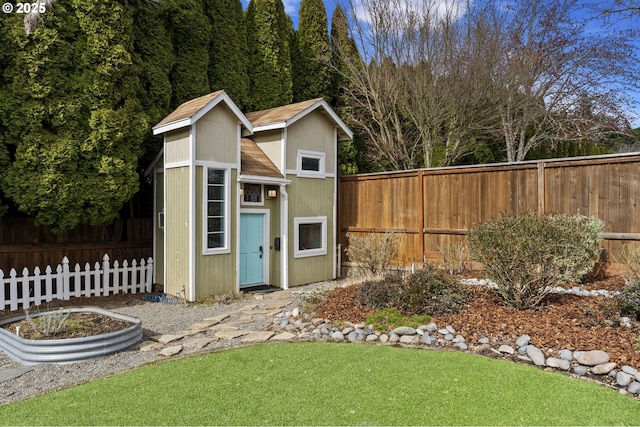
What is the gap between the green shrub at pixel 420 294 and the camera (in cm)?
600

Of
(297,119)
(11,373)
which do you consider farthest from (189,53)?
(11,373)

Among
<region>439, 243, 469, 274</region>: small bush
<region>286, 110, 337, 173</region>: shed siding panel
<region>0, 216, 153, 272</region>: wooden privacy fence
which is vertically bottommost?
<region>439, 243, 469, 274</region>: small bush

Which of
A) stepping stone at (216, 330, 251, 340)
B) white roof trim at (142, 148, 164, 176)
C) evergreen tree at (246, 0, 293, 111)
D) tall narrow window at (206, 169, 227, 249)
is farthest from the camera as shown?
evergreen tree at (246, 0, 293, 111)

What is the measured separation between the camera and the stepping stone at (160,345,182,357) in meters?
5.24

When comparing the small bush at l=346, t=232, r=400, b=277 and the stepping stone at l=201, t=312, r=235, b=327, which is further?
the small bush at l=346, t=232, r=400, b=277

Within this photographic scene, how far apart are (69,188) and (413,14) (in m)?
12.1

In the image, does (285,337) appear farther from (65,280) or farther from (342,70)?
(342,70)

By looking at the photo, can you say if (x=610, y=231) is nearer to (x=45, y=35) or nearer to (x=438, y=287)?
(x=438, y=287)

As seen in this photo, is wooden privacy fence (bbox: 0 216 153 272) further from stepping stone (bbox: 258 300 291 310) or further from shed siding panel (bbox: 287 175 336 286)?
stepping stone (bbox: 258 300 291 310)

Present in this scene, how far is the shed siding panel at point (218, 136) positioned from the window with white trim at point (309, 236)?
2374 mm

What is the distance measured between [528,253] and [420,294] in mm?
1566

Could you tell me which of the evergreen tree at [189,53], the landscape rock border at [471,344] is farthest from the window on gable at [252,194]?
the landscape rock border at [471,344]

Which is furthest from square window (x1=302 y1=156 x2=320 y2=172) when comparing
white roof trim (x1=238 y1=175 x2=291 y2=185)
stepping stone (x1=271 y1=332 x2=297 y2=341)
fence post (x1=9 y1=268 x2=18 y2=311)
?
fence post (x1=9 y1=268 x2=18 y2=311)

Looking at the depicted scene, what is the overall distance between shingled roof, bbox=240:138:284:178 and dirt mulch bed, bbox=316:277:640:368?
12.7 feet
